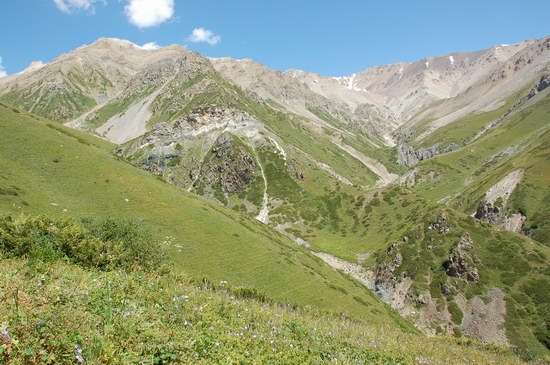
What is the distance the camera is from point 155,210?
6581 cm

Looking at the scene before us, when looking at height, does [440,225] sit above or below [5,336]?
above

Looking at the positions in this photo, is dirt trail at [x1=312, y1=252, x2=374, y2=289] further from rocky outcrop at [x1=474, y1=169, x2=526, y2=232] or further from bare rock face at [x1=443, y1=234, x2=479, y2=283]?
rocky outcrop at [x1=474, y1=169, x2=526, y2=232]

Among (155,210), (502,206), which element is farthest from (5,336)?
(502,206)

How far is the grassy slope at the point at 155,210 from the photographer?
184 ft

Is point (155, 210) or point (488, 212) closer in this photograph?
point (155, 210)

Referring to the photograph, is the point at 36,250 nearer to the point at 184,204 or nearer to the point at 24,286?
the point at 24,286

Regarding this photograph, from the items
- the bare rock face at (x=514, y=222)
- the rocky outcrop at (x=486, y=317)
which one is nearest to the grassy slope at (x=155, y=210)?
the rocky outcrop at (x=486, y=317)

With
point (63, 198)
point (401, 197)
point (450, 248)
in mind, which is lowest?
point (63, 198)

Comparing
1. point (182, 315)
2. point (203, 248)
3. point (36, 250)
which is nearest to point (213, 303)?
point (182, 315)

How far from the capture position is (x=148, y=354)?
9.24 metres

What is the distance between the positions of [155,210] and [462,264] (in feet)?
275

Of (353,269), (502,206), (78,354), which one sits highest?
(502,206)

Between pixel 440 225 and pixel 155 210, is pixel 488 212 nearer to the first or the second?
pixel 440 225

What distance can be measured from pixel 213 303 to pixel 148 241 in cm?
2818
